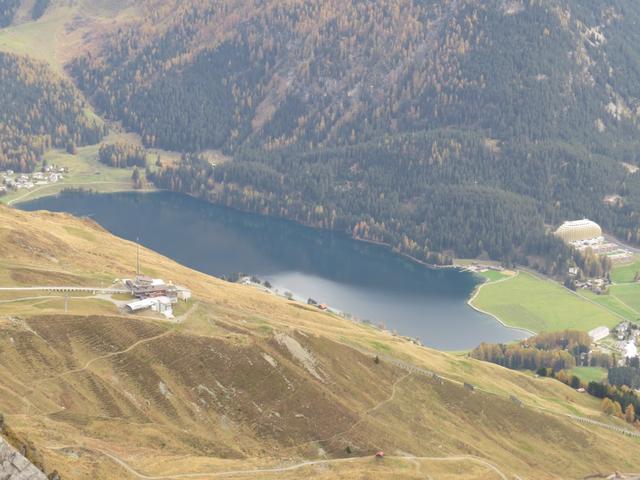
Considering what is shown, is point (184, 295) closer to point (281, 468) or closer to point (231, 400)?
point (231, 400)

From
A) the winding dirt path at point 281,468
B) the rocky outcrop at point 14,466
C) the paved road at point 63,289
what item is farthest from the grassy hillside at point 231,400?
the rocky outcrop at point 14,466

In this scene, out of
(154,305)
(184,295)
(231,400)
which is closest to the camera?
(231,400)

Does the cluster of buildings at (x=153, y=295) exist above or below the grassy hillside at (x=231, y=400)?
above

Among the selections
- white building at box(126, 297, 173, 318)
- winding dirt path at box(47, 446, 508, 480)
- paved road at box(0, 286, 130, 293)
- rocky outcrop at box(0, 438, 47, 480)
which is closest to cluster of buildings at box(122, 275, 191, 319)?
white building at box(126, 297, 173, 318)

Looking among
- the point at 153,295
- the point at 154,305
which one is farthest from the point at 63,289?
the point at 154,305

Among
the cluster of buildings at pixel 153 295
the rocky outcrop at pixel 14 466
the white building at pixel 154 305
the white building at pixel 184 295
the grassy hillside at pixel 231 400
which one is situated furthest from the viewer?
the white building at pixel 184 295

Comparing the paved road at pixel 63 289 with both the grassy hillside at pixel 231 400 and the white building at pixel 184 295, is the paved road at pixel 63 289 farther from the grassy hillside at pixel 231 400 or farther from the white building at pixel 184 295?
the white building at pixel 184 295
